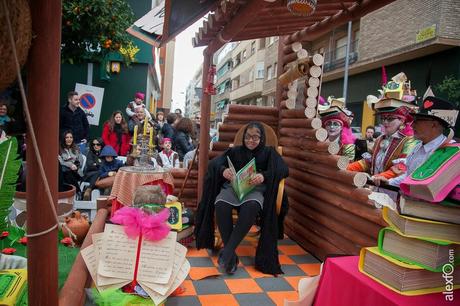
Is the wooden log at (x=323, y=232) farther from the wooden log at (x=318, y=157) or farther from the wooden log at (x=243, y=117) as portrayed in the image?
the wooden log at (x=243, y=117)

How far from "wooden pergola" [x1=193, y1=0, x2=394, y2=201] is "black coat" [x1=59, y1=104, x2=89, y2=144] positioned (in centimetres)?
227

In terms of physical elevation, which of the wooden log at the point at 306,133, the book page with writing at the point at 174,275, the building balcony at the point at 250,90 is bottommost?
the book page with writing at the point at 174,275

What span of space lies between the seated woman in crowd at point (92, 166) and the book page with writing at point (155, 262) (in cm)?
338

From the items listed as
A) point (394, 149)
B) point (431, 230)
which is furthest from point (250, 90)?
point (431, 230)

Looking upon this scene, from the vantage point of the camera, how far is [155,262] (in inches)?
90.4

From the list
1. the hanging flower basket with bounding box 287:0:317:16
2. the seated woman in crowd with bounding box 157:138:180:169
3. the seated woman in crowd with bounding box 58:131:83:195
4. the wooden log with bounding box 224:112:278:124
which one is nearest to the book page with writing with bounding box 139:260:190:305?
the hanging flower basket with bounding box 287:0:317:16

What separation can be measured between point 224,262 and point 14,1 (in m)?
3.09

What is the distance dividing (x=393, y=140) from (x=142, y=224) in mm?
2685

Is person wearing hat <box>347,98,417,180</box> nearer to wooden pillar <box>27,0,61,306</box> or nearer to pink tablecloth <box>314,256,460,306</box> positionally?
pink tablecloth <box>314,256,460,306</box>

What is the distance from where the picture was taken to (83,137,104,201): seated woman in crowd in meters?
5.40

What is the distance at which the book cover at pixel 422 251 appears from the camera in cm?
123

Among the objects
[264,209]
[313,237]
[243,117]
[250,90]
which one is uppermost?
[250,90]

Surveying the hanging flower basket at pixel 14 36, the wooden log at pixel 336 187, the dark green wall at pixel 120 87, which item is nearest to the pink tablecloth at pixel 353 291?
the hanging flower basket at pixel 14 36

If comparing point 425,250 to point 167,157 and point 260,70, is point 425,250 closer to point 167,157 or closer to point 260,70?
point 167,157
